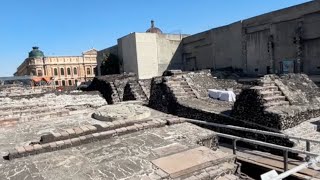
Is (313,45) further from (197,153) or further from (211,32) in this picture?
(197,153)

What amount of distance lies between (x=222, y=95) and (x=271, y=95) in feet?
8.71

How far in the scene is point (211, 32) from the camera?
29750 mm

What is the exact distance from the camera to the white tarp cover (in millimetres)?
10000

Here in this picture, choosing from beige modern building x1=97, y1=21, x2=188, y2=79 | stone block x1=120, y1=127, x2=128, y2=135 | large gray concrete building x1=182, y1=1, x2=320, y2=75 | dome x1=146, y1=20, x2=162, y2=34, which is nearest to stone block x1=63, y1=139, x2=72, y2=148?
stone block x1=120, y1=127, x2=128, y2=135

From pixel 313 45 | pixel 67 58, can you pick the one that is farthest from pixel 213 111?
pixel 67 58

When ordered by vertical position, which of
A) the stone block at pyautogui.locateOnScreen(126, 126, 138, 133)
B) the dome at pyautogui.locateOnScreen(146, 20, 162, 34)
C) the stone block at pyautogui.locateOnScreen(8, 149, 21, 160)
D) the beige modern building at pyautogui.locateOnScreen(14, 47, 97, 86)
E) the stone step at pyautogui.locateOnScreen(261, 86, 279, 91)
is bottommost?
the stone block at pyautogui.locateOnScreen(8, 149, 21, 160)

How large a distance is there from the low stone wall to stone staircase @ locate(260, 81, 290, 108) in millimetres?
3056

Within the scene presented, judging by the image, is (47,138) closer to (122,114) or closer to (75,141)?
(75,141)

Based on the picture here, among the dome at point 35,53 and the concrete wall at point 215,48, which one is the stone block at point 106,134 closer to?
the concrete wall at point 215,48

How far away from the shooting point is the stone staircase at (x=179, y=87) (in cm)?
995

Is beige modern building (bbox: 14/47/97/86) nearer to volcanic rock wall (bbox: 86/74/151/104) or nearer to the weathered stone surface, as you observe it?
volcanic rock wall (bbox: 86/74/151/104)

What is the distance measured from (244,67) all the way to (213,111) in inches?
775

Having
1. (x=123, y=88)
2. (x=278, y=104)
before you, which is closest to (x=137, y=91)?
(x=123, y=88)

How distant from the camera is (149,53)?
31.7 meters
